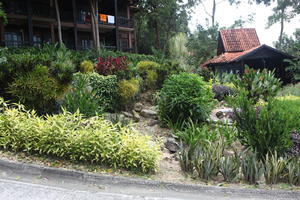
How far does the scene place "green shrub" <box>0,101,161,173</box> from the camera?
4.03 m

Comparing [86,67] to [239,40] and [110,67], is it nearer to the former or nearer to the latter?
[110,67]

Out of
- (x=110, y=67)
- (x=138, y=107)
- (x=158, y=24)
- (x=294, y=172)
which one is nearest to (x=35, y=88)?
(x=110, y=67)

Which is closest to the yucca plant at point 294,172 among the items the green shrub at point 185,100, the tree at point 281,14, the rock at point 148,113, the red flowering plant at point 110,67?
the green shrub at point 185,100

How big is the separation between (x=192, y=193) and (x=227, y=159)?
80cm

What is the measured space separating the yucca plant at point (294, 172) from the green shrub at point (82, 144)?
2019 mm

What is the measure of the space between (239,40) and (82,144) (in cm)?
2275

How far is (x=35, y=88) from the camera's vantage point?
19.4 feet

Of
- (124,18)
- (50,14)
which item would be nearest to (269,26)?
(124,18)

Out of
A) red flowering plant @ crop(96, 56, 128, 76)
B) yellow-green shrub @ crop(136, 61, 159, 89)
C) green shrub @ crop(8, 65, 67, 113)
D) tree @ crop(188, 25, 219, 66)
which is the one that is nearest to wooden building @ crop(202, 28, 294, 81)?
tree @ crop(188, 25, 219, 66)

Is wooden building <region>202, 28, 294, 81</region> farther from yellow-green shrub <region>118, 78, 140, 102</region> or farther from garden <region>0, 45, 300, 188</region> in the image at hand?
yellow-green shrub <region>118, 78, 140, 102</region>

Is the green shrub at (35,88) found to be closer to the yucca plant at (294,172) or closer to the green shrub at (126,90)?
the green shrub at (126,90)

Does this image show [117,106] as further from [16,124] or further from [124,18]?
[124,18]

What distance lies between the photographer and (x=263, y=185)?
12.9 feet

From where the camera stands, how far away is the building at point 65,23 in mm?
17578
